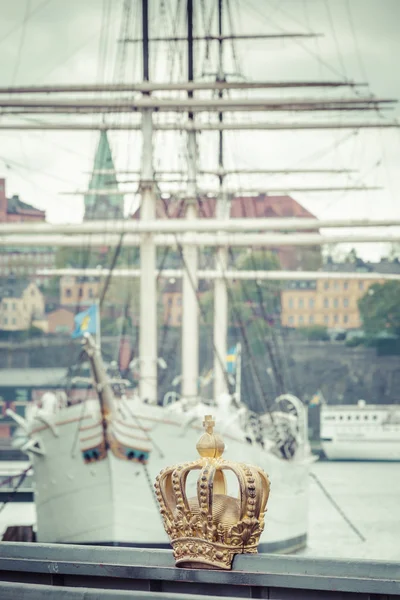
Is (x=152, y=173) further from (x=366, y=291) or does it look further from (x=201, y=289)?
(x=366, y=291)

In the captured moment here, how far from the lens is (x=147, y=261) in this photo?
111 feet

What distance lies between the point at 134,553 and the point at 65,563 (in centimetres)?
38

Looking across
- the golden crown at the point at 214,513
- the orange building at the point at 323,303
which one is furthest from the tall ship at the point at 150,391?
the orange building at the point at 323,303

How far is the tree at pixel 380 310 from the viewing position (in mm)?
69125

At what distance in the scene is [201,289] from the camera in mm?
58656

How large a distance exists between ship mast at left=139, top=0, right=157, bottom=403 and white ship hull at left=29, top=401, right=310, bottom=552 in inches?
140

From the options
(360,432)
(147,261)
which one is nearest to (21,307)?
(360,432)

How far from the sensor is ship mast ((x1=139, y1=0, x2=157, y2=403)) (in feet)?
107

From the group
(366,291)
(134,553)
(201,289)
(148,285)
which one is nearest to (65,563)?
(134,553)

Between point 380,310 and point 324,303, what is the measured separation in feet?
9.17

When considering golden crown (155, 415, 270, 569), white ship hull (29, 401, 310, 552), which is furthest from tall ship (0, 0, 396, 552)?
golden crown (155, 415, 270, 569)

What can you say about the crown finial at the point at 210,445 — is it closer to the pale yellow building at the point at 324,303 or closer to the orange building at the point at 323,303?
the orange building at the point at 323,303

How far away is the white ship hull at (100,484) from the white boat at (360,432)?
116 ft

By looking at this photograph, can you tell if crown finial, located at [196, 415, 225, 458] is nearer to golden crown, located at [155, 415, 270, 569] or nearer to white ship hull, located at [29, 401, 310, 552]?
golden crown, located at [155, 415, 270, 569]
